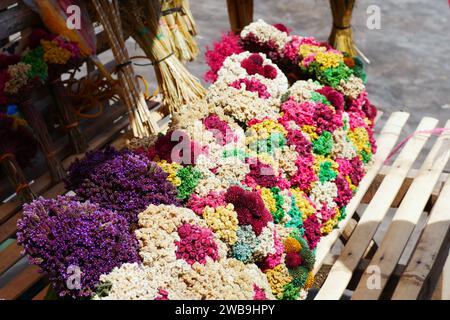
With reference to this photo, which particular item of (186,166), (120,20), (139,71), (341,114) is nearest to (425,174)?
(341,114)

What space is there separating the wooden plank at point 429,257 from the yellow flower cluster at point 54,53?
70.9 inches

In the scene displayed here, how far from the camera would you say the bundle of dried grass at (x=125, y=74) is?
10.4ft

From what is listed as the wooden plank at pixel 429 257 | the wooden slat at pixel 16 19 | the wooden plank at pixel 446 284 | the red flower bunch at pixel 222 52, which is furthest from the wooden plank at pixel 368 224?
the wooden slat at pixel 16 19

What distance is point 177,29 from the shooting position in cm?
377

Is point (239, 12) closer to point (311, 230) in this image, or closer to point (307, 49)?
point (307, 49)

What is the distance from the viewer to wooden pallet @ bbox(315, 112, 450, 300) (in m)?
2.60

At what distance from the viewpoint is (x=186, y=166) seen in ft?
8.21

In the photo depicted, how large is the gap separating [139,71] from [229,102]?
3096 mm

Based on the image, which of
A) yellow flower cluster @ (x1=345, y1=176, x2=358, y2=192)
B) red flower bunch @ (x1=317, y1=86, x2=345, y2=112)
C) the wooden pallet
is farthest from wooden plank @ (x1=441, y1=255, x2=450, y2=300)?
red flower bunch @ (x1=317, y1=86, x2=345, y2=112)

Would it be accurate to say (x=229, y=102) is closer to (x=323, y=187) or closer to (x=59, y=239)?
(x=323, y=187)

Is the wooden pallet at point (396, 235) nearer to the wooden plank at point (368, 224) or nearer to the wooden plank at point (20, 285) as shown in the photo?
the wooden plank at point (368, 224)

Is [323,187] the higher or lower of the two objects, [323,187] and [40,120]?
the lower

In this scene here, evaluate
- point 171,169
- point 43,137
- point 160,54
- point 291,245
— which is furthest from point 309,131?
point 43,137

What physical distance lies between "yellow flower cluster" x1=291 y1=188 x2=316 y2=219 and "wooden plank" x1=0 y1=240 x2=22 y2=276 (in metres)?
1.17
